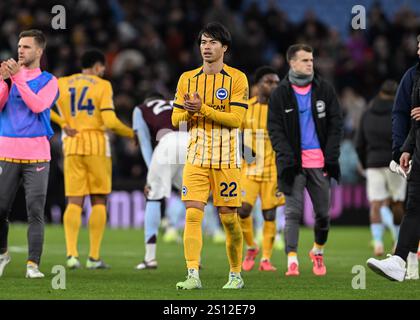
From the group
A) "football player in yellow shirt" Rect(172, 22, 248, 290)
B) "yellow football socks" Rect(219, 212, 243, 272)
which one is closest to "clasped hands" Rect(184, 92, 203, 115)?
"football player in yellow shirt" Rect(172, 22, 248, 290)

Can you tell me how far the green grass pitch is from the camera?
923cm

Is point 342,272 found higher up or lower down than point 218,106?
lower down

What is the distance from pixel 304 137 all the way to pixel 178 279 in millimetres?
2113

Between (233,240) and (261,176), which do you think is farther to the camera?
(261,176)

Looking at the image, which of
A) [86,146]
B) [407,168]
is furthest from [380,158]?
[407,168]

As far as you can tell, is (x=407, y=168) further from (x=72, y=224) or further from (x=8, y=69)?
(x=72, y=224)

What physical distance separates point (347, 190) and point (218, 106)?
43.4 feet

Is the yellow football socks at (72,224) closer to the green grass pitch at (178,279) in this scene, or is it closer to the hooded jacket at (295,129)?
the green grass pitch at (178,279)

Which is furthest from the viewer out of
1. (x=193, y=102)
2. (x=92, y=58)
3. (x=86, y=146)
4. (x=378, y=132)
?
(x=378, y=132)

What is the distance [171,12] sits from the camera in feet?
86.2

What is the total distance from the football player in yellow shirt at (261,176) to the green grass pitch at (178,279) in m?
0.42

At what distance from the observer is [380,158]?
15.6m

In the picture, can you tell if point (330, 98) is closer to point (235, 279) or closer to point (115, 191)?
point (235, 279)
